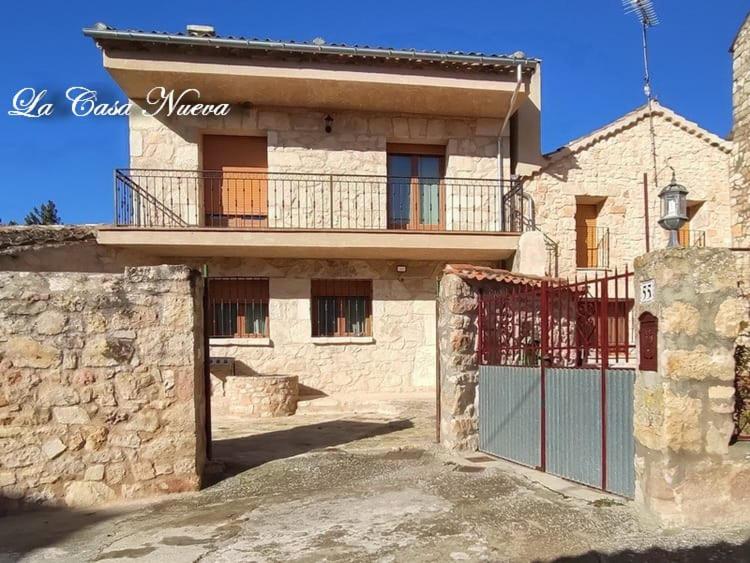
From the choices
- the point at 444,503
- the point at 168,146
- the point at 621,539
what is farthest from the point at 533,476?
the point at 168,146

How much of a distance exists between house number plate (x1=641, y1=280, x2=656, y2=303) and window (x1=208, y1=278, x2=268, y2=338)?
803 centimetres

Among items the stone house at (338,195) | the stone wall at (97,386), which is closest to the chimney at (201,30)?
the stone house at (338,195)

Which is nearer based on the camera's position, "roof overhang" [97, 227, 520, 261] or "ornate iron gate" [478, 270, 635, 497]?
"ornate iron gate" [478, 270, 635, 497]

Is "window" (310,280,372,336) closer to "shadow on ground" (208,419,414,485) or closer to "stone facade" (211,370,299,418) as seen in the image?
"stone facade" (211,370,299,418)

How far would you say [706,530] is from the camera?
3.36 metres

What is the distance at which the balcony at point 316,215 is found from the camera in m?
9.41

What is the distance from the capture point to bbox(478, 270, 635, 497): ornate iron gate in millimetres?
4020

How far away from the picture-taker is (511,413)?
5312 millimetres

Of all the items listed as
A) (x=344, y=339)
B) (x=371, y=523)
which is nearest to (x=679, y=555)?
(x=371, y=523)

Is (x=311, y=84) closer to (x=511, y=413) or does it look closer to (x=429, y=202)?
(x=429, y=202)

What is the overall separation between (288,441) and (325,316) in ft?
13.3

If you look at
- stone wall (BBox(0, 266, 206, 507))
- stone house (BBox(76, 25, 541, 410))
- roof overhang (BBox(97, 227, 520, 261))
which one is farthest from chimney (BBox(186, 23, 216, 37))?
stone wall (BBox(0, 266, 206, 507))

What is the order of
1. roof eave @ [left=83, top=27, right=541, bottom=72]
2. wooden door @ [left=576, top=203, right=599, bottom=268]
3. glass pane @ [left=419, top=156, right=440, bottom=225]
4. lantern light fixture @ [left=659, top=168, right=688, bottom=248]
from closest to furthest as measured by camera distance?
1. lantern light fixture @ [left=659, top=168, right=688, bottom=248]
2. roof eave @ [left=83, top=27, right=541, bottom=72]
3. glass pane @ [left=419, top=156, right=440, bottom=225]
4. wooden door @ [left=576, top=203, right=599, bottom=268]

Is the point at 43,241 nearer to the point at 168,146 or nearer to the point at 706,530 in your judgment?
the point at 168,146
